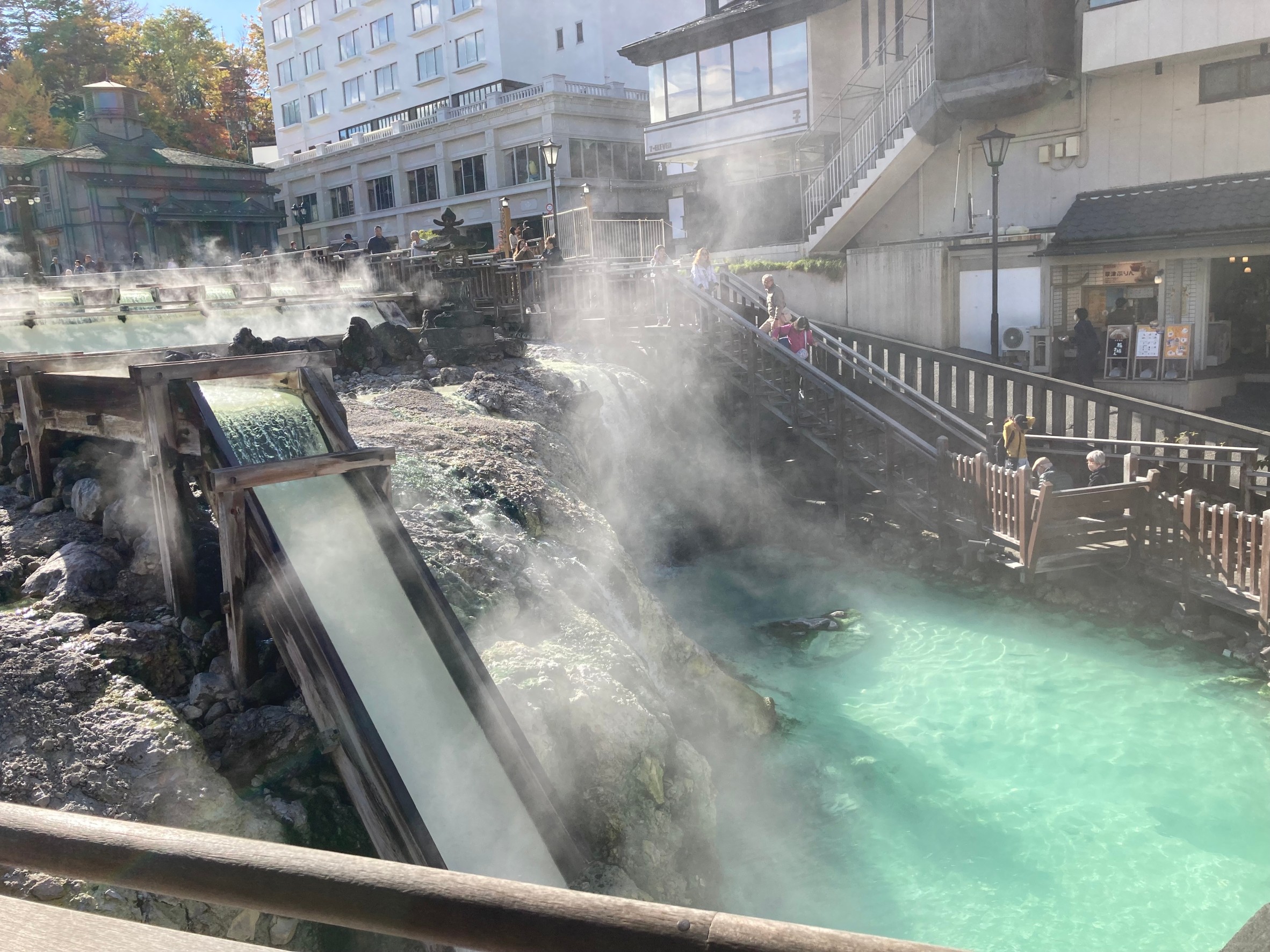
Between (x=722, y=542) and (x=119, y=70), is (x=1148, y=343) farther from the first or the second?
(x=119, y=70)

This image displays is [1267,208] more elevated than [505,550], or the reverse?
[1267,208]

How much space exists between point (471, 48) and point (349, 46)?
11768 mm

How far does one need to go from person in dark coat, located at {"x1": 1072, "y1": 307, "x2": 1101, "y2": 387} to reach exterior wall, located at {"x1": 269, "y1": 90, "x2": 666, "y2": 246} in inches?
878

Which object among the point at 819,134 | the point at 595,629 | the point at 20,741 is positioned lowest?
the point at 595,629

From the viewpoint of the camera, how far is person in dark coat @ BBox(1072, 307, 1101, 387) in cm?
1669

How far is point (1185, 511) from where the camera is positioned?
37.3 feet

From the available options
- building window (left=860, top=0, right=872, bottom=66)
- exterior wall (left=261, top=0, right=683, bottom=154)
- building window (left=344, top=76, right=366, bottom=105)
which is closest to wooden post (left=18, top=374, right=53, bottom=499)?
building window (left=860, top=0, right=872, bottom=66)

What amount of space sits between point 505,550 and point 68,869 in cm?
747

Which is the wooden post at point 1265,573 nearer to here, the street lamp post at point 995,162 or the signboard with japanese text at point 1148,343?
the street lamp post at point 995,162

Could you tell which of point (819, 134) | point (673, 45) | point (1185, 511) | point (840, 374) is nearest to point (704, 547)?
point (840, 374)

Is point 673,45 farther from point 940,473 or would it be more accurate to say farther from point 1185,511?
point 1185,511

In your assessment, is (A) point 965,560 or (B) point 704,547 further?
(B) point 704,547

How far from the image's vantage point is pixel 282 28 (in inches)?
2143

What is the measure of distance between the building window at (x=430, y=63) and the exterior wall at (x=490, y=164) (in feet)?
11.7
